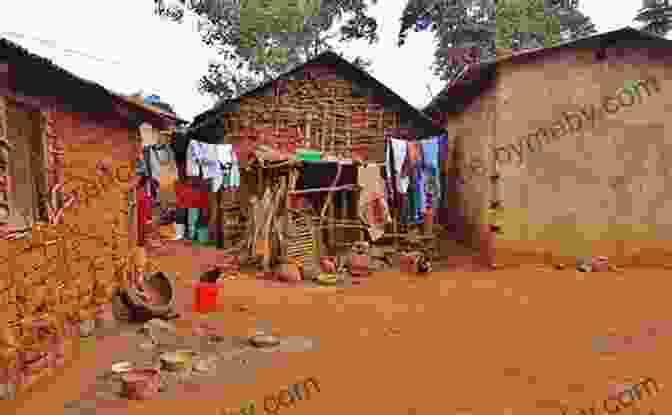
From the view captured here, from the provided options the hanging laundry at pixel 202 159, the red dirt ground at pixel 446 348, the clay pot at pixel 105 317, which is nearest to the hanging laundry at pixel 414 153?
the red dirt ground at pixel 446 348

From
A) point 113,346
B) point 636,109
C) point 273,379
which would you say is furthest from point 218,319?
point 636,109

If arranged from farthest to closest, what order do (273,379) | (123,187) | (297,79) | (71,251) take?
(297,79) → (123,187) → (71,251) → (273,379)

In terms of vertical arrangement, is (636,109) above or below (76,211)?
above

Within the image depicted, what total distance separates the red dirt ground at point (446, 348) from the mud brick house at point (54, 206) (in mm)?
496

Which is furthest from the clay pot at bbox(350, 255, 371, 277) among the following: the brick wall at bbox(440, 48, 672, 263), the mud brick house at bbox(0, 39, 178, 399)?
the mud brick house at bbox(0, 39, 178, 399)

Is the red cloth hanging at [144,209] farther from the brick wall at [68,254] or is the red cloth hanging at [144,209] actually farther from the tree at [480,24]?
the tree at [480,24]

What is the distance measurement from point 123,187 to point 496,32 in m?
15.9

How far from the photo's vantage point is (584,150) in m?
8.52

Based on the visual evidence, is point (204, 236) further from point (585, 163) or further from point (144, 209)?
point (585, 163)

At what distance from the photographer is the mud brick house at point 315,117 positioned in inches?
422

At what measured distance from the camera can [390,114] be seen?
11.2 meters

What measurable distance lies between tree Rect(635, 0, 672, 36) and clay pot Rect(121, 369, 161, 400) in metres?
20.0

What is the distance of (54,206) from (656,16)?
20.6 meters

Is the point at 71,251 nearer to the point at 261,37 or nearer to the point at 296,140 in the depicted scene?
the point at 296,140
